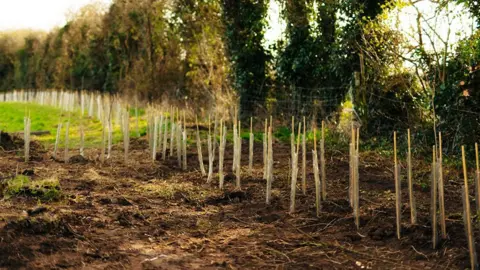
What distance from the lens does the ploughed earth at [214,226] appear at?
15.2ft

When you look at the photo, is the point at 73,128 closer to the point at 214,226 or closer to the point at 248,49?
the point at 248,49

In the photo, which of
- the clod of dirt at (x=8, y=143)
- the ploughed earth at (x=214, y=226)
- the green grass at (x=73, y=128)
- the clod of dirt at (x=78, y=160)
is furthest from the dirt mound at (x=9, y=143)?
the ploughed earth at (x=214, y=226)

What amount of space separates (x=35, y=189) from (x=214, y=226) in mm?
2370

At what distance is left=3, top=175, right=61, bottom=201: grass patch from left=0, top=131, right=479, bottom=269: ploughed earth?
0.08 m

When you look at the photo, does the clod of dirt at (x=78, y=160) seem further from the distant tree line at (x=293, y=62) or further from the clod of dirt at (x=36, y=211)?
the distant tree line at (x=293, y=62)

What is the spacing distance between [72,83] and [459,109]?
92.3ft

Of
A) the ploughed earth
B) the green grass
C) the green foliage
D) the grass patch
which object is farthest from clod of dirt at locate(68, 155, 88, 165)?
the green foliage

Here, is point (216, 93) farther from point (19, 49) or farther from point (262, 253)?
point (19, 49)

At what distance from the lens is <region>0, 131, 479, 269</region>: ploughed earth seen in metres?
4.63

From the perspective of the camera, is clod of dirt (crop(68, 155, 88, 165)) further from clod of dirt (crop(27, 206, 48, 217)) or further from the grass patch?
clod of dirt (crop(27, 206, 48, 217))

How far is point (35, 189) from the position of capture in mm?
6727

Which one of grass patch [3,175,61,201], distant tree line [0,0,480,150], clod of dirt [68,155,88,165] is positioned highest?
distant tree line [0,0,480,150]

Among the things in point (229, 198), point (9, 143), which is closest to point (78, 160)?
point (9, 143)

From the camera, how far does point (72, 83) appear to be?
109 feet
